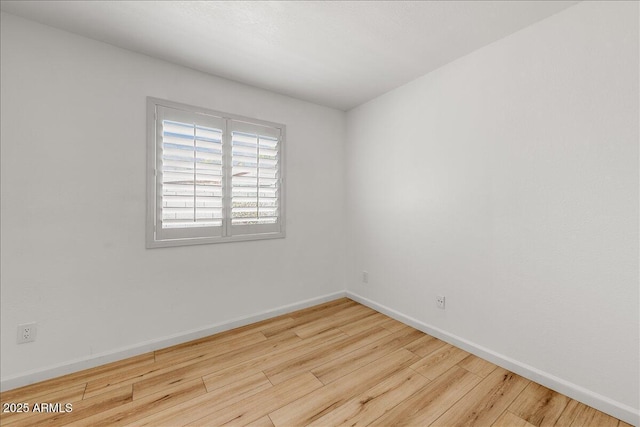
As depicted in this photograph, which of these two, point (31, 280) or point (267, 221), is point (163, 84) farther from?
point (31, 280)

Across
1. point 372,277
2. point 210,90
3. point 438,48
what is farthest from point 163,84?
point 372,277

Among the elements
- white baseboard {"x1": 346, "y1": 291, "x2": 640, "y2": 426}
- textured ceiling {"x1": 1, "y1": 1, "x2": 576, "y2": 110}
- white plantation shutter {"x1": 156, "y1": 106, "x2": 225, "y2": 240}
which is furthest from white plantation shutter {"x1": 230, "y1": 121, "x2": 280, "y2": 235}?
white baseboard {"x1": 346, "y1": 291, "x2": 640, "y2": 426}

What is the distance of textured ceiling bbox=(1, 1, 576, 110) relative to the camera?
1.66 meters

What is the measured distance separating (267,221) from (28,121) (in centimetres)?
188

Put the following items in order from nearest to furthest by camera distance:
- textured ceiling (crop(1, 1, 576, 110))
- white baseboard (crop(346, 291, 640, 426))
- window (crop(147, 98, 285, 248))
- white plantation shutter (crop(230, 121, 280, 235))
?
white baseboard (crop(346, 291, 640, 426))
textured ceiling (crop(1, 1, 576, 110))
window (crop(147, 98, 285, 248))
white plantation shutter (crop(230, 121, 280, 235))

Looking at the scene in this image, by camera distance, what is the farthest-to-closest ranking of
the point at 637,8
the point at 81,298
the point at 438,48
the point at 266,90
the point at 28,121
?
1. the point at 266,90
2. the point at 438,48
3. the point at 81,298
4. the point at 28,121
5. the point at 637,8

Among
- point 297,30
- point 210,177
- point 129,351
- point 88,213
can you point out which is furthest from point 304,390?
point 297,30

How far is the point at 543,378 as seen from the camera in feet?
5.81

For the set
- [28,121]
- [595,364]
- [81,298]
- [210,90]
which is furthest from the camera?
[210,90]

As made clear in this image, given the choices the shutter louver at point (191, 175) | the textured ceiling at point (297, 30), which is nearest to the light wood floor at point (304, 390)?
the shutter louver at point (191, 175)

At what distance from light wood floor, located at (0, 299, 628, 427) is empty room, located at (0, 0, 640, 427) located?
0.05 ft

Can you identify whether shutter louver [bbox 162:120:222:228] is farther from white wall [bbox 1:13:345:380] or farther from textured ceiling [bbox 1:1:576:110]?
textured ceiling [bbox 1:1:576:110]

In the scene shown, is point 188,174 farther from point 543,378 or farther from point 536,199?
point 543,378

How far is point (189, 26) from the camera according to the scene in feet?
6.01
